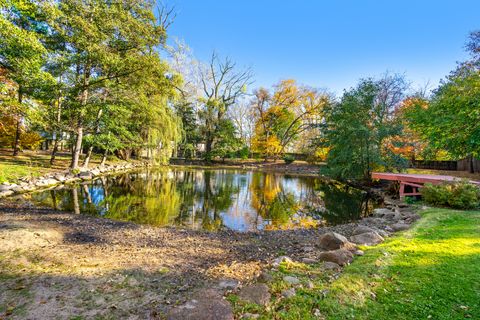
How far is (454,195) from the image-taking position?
7.08 meters

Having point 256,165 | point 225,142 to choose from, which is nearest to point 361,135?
point 256,165

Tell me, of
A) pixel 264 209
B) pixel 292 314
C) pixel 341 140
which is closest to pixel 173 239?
pixel 292 314

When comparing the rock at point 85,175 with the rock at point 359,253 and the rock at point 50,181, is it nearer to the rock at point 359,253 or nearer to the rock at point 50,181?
the rock at point 50,181

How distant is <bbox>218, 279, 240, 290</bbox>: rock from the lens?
106 inches

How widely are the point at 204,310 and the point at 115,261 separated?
1.95 meters

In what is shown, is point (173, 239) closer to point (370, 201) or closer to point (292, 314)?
point (292, 314)

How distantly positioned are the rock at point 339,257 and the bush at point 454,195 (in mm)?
5940

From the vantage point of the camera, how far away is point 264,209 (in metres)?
8.63

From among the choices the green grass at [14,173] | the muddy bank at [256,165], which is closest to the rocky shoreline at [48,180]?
the green grass at [14,173]

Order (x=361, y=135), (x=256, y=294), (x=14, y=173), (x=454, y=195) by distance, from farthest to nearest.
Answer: (x=361, y=135)
(x=14, y=173)
(x=454, y=195)
(x=256, y=294)

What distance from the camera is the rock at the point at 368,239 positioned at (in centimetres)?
428

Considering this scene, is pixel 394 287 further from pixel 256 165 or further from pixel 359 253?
pixel 256 165

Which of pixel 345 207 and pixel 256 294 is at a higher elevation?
pixel 256 294

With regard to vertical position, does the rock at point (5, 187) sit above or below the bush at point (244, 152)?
below
